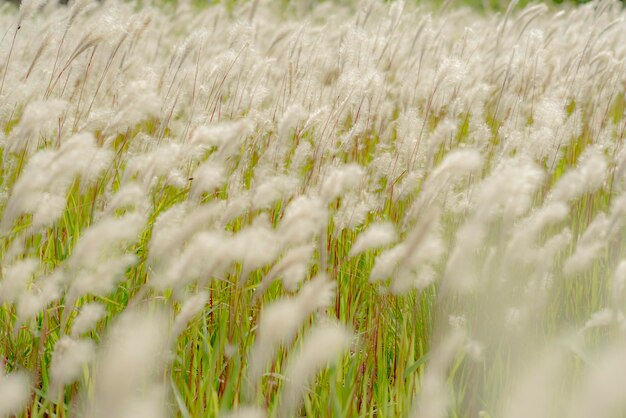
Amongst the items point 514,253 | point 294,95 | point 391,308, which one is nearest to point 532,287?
point 514,253

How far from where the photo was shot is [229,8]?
11.1 metres

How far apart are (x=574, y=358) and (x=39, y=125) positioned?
1261 millimetres

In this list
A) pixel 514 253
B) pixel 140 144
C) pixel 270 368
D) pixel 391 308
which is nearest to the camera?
pixel 514 253

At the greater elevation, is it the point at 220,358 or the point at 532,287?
the point at 532,287

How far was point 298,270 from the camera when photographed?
1126 millimetres

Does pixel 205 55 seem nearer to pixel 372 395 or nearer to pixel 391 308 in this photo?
pixel 391 308

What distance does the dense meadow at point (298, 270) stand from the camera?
39.5 inches

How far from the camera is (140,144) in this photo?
2.34 m

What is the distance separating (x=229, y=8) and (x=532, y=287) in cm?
1035

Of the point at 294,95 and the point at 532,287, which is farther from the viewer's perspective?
the point at 294,95

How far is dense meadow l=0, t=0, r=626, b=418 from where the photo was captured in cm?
100

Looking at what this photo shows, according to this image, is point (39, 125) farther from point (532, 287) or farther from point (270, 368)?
point (532, 287)

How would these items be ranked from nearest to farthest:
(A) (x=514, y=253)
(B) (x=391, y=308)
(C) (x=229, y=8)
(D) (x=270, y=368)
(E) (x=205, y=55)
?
(A) (x=514, y=253), (D) (x=270, y=368), (B) (x=391, y=308), (E) (x=205, y=55), (C) (x=229, y=8)

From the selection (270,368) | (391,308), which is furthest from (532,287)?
(270,368)
